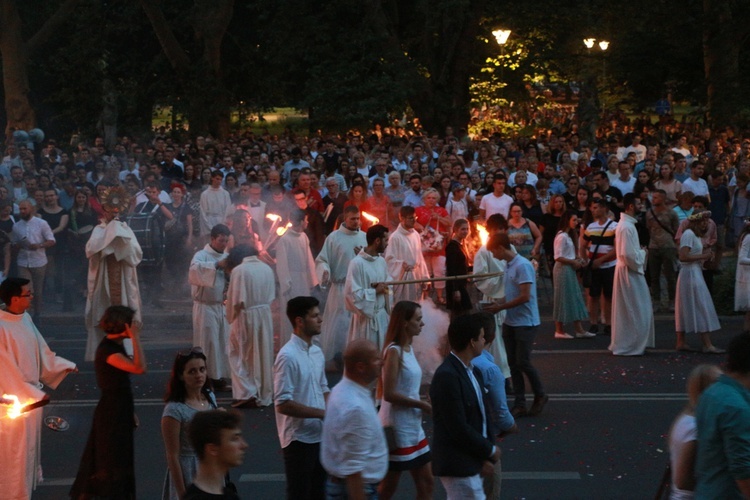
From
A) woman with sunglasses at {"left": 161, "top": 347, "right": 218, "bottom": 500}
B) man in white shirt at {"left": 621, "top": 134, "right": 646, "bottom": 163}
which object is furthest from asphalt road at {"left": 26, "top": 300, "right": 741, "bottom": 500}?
man in white shirt at {"left": 621, "top": 134, "right": 646, "bottom": 163}

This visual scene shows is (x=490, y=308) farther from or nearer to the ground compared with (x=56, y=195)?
nearer to the ground

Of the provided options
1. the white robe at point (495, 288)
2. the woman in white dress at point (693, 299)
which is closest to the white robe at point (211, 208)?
the white robe at point (495, 288)

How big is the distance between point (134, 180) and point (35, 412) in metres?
12.0

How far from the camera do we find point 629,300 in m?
14.6

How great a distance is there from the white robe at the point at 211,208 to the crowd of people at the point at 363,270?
35 millimetres

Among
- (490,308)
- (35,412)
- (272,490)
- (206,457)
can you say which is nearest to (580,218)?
(490,308)

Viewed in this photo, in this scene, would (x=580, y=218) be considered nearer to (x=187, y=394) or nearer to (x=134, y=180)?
(x=134, y=180)

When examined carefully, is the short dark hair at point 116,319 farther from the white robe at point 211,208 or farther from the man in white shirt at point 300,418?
the white robe at point 211,208

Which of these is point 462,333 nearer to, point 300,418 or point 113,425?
point 300,418

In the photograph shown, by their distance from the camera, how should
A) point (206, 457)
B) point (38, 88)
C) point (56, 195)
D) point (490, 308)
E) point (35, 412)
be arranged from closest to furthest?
point (206, 457) < point (35, 412) < point (490, 308) < point (56, 195) < point (38, 88)

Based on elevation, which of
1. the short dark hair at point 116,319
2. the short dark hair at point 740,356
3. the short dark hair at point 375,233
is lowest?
the short dark hair at point 740,356

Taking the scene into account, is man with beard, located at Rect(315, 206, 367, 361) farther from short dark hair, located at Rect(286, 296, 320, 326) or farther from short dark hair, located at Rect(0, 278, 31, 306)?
short dark hair, located at Rect(286, 296, 320, 326)

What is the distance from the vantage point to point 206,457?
17.7ft

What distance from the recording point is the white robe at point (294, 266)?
14047 mm
